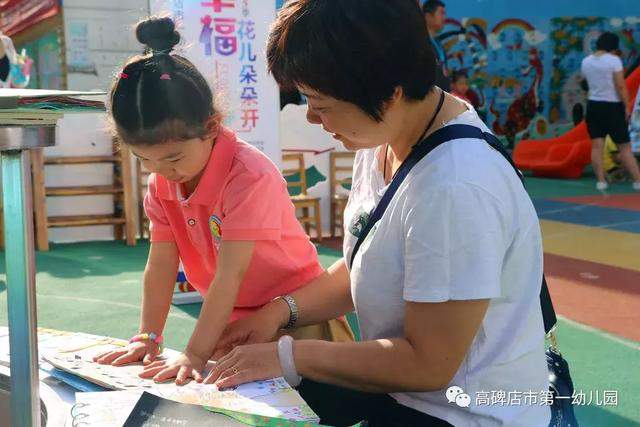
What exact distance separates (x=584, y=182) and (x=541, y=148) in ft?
4.30

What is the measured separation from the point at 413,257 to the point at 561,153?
1039 cm

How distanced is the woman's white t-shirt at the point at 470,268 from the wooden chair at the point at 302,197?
5.04 meters

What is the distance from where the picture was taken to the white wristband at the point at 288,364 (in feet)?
4.17

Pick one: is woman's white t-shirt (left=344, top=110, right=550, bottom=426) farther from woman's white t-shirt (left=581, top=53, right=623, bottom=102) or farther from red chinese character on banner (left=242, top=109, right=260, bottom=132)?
woman's white t-shirt (left=581, top=53, right=623, bottom=102)

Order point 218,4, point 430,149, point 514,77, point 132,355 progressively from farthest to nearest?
point 514,77, point 218,4, point 132,355, point 430,149

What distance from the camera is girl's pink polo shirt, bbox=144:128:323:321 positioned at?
1721mm

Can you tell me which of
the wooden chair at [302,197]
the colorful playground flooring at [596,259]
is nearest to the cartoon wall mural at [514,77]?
the colorful playground flooring at [596,259]

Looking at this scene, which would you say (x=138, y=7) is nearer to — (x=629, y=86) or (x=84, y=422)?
(x=629, y=86)

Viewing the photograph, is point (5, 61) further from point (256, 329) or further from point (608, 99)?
point (608, 99)

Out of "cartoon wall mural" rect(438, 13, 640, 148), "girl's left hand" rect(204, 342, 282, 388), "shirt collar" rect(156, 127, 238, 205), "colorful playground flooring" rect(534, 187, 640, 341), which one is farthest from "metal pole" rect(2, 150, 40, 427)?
"cartoon wall mural" rect(438, 13, 640, 148)

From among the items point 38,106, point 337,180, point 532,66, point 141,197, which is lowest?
point 141,197

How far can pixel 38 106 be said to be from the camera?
1072 millimetres

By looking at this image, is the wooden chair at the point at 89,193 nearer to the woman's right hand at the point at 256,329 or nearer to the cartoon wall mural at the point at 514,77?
the woman's right hand at the point at 256,329

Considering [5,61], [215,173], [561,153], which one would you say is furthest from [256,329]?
[561,153]
